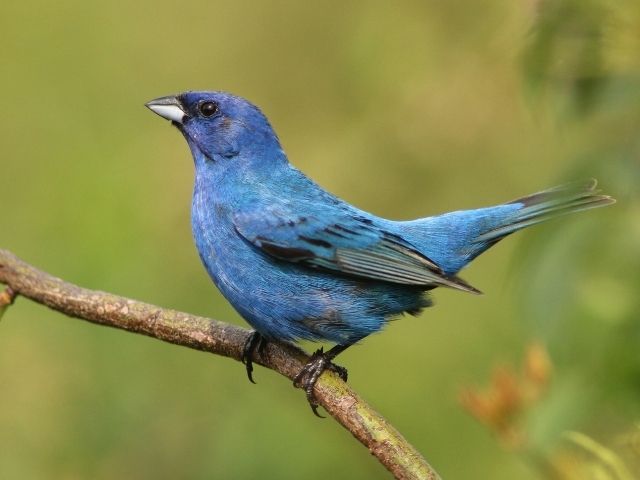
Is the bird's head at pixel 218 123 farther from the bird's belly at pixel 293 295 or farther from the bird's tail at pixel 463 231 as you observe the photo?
the bird's tail at pixel 463 231

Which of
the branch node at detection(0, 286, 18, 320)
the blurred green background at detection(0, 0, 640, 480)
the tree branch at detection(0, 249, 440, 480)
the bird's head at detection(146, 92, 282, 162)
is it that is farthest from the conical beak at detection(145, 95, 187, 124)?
the branch node at detection(0, 286, 18, 320)

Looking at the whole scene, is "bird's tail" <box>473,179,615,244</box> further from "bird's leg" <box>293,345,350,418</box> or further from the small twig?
the small twig

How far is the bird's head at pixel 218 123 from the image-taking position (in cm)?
473

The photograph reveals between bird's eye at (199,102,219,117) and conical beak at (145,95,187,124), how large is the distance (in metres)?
0.09

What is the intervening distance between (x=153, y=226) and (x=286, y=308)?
1.78 meters

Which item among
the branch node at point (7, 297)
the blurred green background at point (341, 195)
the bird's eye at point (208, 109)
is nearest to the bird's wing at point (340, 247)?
the blurred green background at point (341, 195)

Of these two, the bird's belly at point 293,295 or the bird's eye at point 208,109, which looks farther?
the bird's eye at point 208,109

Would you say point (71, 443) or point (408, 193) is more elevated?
point (408, 193)

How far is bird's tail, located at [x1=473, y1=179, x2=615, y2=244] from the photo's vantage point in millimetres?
3203

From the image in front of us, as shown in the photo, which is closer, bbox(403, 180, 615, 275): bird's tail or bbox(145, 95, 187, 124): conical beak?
bbox(403, 180, 615, 275): bird's tail

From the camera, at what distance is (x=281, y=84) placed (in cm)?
667

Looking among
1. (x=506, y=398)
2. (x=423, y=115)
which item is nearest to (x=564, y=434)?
(x=506, y=398)

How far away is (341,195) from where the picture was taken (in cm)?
571

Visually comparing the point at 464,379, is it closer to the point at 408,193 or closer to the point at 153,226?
the point at 408,193
